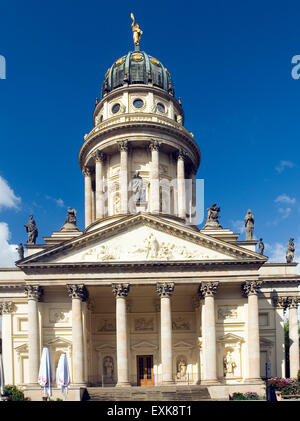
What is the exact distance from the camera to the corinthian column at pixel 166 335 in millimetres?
35156

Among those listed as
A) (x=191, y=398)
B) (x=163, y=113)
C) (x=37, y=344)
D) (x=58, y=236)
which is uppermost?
(x=163, y=113)

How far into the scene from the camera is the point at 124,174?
1938 inches

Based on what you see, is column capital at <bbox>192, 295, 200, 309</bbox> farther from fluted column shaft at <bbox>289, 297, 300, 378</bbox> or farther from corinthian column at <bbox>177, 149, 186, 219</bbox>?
corinthian column at <bbox>177, 149, 186, 219</bbox>

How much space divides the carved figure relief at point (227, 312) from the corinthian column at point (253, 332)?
157cm

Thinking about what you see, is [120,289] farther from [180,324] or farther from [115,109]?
[115,109]

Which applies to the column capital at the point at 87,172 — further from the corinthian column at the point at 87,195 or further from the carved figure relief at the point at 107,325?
the carved figure relief at the point at 107,325

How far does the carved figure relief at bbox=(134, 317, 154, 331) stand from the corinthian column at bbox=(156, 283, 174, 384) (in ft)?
19.1

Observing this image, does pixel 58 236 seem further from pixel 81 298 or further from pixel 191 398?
pixel 191 398

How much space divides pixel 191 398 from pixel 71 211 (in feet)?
75.9

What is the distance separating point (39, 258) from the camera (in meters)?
36.4

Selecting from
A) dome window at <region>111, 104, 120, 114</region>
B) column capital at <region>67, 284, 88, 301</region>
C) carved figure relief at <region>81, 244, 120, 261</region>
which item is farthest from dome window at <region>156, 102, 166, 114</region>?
column capital at <region>67, 284, 88, 301</region>

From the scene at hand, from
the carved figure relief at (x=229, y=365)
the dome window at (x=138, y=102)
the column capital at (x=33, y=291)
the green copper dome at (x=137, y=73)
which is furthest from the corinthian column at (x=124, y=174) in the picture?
the carved figure relief at (x=229, y=365)

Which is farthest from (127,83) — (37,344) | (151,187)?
(37,344)

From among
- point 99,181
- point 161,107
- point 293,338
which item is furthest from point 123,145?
point 293,338
